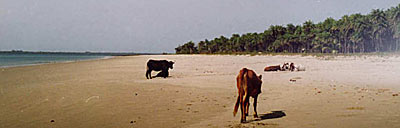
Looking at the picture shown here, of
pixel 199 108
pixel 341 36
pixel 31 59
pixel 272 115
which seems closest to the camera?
pixel 272 115

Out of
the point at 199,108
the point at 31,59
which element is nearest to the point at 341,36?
the point at 31,59

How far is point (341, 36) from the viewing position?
8756 centimetres

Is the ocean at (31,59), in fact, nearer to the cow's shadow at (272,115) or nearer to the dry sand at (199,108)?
the dry sand at (199,108)

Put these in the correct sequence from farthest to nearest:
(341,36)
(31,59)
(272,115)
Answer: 1. (341,36)
2. (31,59)
3. (272,115)

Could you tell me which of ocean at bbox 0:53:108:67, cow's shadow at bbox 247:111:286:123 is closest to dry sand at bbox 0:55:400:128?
cow's shadow at bbox 247:111:286:123

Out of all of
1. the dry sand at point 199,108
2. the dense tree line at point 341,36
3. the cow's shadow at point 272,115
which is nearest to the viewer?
the dry sand at point 199,108

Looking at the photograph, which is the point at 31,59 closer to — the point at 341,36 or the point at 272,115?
the point at 272,115

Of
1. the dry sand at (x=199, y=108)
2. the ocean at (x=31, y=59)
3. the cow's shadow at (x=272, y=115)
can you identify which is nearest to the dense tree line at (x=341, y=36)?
the ocean at (x=31, y=59)

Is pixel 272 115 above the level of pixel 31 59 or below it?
below

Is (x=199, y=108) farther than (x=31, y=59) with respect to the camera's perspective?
No

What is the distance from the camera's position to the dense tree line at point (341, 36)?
259ft

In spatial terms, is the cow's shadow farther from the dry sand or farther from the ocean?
the ocean

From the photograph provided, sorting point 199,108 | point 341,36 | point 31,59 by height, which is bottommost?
point 199,108

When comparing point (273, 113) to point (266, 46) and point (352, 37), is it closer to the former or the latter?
point (352, 37)
